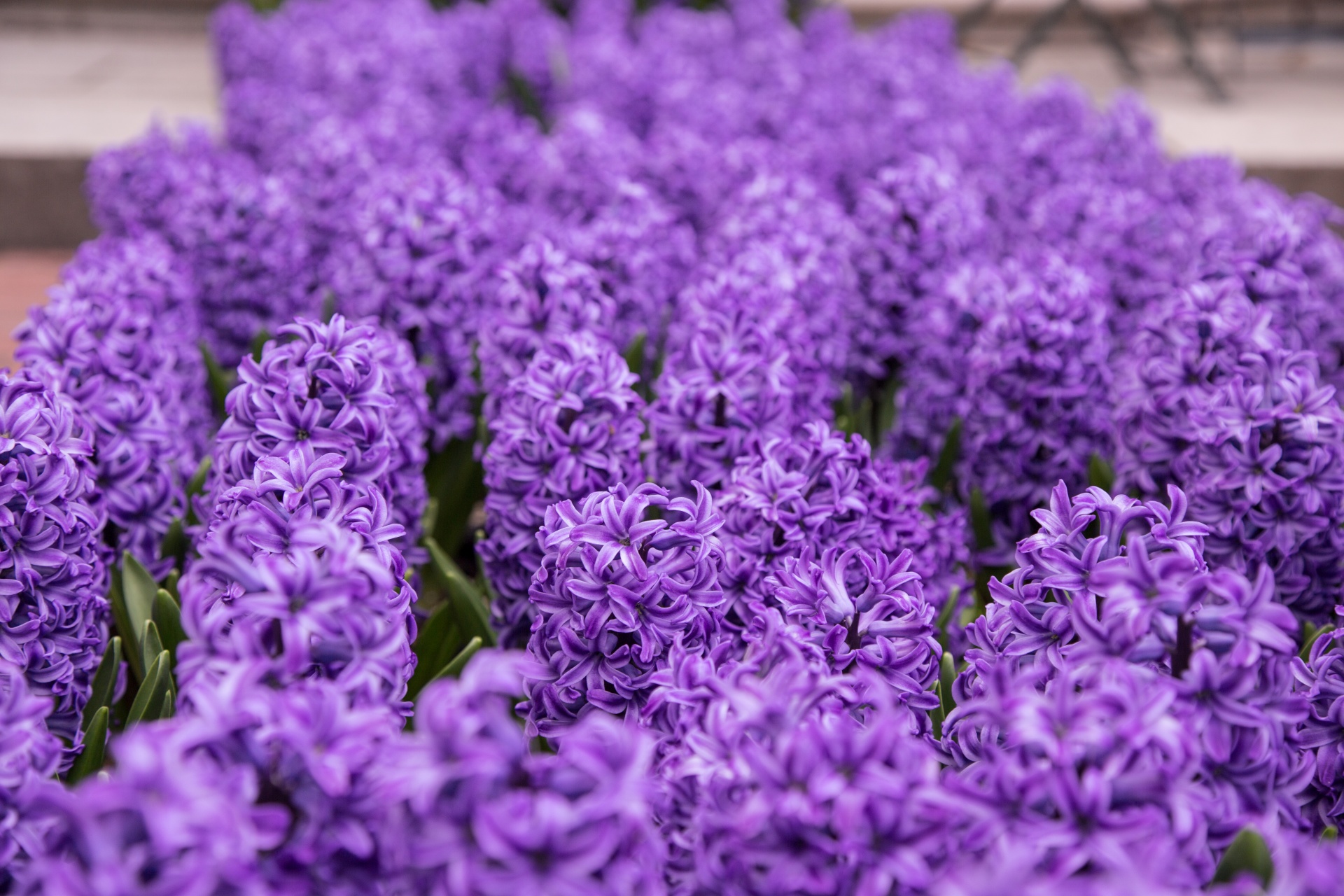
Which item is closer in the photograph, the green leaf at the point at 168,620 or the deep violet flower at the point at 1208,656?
the deep violet flower at the point at 1208,656

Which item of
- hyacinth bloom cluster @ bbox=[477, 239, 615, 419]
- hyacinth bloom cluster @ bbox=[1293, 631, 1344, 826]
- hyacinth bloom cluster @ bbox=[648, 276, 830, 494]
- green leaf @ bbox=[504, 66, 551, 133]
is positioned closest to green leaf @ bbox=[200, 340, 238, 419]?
hyacinth bloom cluster @ bbox=[477, 239, 615, 419]

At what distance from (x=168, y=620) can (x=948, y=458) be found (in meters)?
1.95

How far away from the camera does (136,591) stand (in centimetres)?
224

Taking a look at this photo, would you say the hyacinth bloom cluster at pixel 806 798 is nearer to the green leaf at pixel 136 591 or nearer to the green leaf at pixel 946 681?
the green leaf at pixel 946 681

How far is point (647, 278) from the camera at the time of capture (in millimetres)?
3297

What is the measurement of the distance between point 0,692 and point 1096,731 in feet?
4.58

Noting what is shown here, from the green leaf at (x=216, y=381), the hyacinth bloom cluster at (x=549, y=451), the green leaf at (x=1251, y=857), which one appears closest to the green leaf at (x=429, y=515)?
the hyacinth bloom cluster at (x=549, y=451)

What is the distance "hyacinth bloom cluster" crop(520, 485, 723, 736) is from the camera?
1695 millimetres

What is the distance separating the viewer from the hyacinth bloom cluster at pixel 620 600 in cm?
170

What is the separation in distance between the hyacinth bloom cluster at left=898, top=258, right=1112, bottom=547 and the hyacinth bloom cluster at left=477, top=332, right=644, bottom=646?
0.99 m

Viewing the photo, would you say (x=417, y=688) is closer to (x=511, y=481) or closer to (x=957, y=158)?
(x=511, y=481)

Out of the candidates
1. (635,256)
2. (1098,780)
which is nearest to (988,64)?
(635,256)

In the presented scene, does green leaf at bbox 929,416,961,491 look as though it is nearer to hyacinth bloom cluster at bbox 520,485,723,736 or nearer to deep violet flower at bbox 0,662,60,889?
hyacinth bloom cluster at bbox 520,485,723,736

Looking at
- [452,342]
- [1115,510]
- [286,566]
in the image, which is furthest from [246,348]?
[1115,510]
